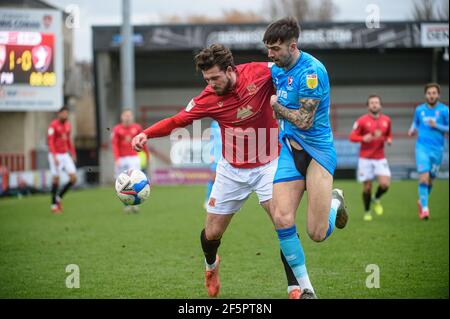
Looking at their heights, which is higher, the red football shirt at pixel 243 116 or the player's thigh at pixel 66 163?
the red football shirt at pixel 243 116

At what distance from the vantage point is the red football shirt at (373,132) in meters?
13.0

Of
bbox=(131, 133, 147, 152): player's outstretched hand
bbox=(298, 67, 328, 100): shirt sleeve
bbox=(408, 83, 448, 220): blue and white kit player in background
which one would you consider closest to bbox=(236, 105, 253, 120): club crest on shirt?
bbox=(298, 67, 328, 100): shirt sleeve

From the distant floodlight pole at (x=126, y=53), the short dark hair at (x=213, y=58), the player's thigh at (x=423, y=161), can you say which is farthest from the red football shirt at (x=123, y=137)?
the short dark hair at (x=213, y=58)

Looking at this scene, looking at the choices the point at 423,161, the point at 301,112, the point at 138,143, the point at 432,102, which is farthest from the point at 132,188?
the point at 432,102

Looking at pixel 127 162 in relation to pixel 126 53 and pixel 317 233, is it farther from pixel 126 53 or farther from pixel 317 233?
pixel 317 233

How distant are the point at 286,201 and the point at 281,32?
1383 mm

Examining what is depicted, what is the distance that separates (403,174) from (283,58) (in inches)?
900

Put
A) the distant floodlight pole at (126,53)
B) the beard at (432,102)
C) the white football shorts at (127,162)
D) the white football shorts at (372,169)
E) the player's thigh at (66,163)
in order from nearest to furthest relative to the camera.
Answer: the beard at (432,102) < the white football shorts at (372,169) < the white football shorts at (127,162) < the player's thigh at (66,163) < the distant floodlight pole at (126,53)

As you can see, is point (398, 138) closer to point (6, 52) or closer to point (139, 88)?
point (139, 88)

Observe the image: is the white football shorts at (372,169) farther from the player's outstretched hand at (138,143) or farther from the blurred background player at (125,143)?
the player's outstretched hand at (138,143)

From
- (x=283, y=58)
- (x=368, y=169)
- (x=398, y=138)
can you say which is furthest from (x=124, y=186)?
(x=398, y=138)

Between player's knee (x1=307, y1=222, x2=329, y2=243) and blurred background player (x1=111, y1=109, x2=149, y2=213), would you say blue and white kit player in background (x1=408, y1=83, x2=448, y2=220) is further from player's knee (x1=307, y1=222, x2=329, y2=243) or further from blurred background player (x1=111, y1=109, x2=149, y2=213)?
player's knee (x1=307, y1=222, x2=329, y2=243)

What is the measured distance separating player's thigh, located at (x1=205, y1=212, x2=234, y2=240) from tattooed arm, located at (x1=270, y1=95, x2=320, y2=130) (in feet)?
4.05
